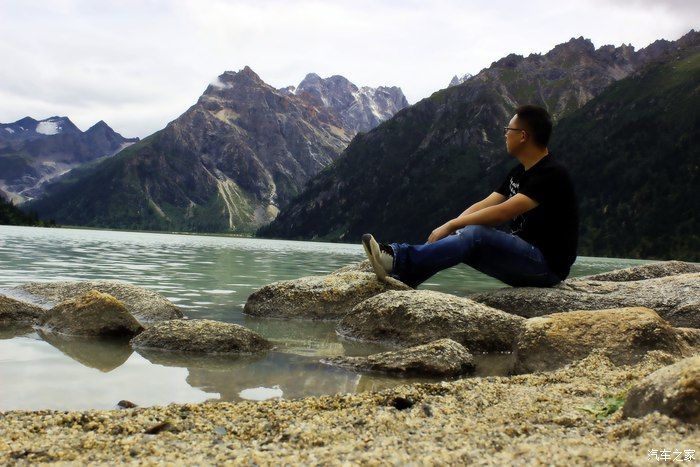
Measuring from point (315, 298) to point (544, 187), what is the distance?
20.0ft

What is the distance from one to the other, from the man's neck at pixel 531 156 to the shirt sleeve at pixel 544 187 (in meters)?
0.53

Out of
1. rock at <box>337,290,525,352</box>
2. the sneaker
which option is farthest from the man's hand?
rock at <box>337,290,525,352</box>

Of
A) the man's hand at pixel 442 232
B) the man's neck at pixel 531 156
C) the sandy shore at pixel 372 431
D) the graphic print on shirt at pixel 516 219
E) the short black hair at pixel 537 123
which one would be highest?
the short black hair at pixel 537 123

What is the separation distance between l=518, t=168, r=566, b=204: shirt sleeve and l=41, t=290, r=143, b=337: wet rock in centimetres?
714

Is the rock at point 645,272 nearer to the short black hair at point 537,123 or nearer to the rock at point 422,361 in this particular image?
the short black hair at point 537,123

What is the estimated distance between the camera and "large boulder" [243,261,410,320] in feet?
41.7

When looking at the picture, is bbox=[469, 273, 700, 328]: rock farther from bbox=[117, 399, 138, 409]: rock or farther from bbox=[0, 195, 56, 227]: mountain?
bbox=[0, 195, 56, 227]: mountain

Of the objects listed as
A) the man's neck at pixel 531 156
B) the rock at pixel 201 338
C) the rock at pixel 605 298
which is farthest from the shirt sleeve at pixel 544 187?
the rock at pixel 201 338

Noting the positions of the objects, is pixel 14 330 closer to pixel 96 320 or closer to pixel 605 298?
pixel 96 320

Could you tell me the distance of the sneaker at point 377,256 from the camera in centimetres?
936

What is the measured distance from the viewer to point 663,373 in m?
4.18

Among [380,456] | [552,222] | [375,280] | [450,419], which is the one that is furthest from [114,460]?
[375,280]

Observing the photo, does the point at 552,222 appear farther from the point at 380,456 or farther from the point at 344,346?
the point at 380,456

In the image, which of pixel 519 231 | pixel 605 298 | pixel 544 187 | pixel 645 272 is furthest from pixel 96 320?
pixel 645 272
